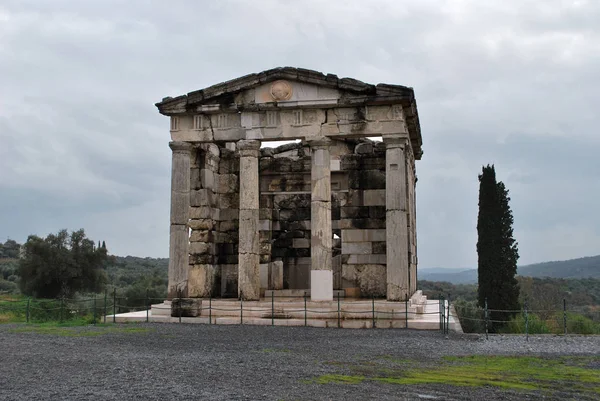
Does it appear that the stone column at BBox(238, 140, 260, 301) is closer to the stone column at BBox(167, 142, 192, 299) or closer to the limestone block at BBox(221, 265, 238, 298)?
the stone column at BBox(167, 142, 192, 299)

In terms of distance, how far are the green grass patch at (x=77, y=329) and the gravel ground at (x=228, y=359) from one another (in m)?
0.22

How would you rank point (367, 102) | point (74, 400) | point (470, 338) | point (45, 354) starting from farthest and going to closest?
1. point (367, 102)
2. point (470, 338)
3. point (45, 354)
4. point (74, 400)

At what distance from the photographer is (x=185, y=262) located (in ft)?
63.4

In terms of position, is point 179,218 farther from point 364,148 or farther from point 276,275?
point 364,148

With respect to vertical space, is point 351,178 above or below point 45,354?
above

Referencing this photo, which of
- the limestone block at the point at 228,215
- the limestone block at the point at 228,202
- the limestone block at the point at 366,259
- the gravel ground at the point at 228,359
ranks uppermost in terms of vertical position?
the limestone block at the point at 228,202

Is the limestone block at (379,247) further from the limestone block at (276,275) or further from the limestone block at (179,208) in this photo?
the limestone block at (179,208)

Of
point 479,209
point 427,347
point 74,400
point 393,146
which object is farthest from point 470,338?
point 479,209

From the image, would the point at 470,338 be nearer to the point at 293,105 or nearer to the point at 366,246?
the point at 366,246

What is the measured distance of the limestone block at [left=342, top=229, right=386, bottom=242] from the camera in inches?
815

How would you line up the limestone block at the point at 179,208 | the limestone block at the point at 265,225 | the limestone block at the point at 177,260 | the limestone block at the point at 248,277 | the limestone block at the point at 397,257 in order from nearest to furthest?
1. the limestone block at the point at 397,257
2. the limestone block at the point at 248,277
3. the limestone block at the point at 177,260
4. the limestone block at the point at 179,208
5. the limestone block at the point at 265,225

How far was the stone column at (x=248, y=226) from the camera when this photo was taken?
18797mm

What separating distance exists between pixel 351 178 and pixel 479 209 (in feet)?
35.5

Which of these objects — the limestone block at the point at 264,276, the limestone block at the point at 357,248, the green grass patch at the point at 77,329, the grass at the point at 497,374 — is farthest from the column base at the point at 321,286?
the grass at the point at 497,374
